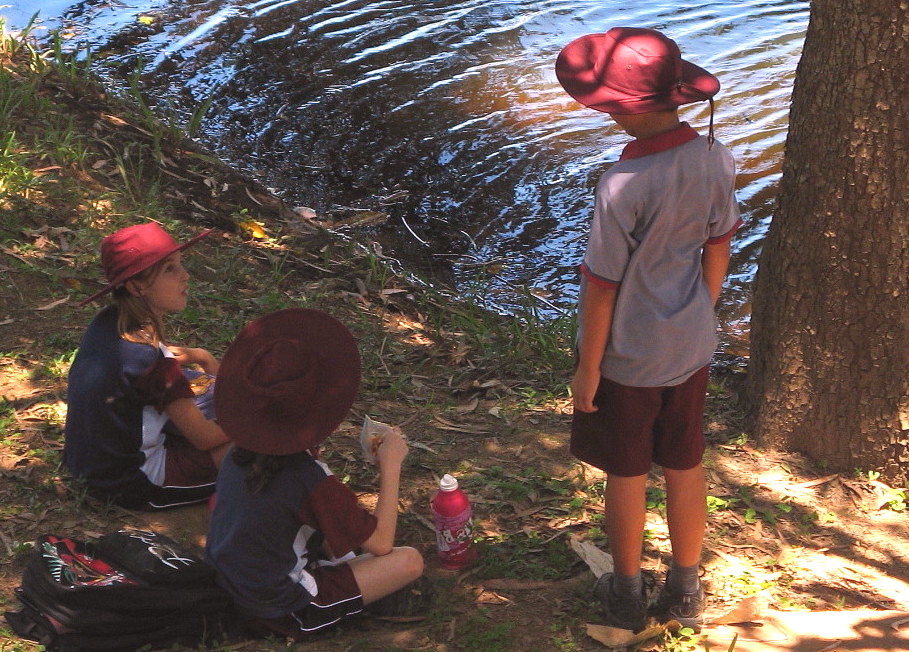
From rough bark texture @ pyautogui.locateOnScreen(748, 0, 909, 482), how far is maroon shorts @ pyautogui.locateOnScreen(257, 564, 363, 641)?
2017 mm

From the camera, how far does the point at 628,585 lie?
3.49m

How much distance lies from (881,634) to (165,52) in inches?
370

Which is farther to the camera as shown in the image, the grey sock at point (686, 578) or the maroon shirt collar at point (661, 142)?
the grey sock at point (686, 578)

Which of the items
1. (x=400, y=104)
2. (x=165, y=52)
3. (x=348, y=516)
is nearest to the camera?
(x=348, y=516)

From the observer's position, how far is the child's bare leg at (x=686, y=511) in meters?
3.37

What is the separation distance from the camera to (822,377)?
420 cm

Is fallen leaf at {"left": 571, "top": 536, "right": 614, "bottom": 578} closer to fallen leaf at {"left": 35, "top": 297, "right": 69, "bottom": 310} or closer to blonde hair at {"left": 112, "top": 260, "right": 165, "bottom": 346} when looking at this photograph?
blonde hair at {"left": 112, "top": 260, "right": 165, "bottom": 346}

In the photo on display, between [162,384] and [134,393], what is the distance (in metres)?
0.11

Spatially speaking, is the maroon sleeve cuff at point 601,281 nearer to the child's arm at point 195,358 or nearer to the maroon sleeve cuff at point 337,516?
the maroon sleeve cuff at point 337,516

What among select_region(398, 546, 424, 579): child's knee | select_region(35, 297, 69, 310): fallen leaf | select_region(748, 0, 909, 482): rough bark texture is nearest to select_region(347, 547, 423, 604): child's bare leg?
select_region(398, 546, 424, 579): child's knee

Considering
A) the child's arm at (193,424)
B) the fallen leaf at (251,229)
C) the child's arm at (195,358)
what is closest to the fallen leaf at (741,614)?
the child's arm at (193,424)

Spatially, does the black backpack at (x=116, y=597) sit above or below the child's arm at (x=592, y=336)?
below

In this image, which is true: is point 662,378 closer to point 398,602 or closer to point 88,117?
point 398,602

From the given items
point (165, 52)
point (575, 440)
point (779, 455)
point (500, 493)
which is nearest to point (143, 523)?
point (500, 493)
